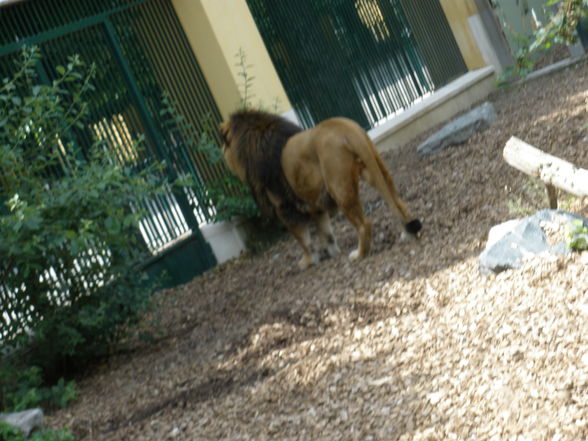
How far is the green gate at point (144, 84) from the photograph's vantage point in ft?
30.8

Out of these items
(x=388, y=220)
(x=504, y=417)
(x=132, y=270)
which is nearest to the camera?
(x=504, y=417)

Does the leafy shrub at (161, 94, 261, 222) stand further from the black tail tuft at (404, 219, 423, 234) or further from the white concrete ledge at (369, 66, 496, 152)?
the black tail tuft at (404, 219, 423, 234)

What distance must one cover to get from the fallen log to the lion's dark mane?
83.5 inches

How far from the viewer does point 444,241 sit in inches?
288

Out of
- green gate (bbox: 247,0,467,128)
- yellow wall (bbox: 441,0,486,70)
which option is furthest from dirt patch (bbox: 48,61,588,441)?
yellow wall (bbox: 441,0,486,70)

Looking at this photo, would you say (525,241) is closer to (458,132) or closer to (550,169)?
(550,169)

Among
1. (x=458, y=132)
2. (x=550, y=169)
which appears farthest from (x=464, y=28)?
(x=550, y=169)

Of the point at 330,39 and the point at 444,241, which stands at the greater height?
the point at 330,39

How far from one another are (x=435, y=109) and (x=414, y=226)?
5.98 meters

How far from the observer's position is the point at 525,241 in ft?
19.5

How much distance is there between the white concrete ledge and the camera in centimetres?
1244

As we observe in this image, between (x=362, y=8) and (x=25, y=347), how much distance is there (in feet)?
25.1

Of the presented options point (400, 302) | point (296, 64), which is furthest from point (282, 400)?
point (296, 64)

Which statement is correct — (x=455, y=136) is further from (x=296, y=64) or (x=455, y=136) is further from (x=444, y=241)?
(x=444, y=241)
